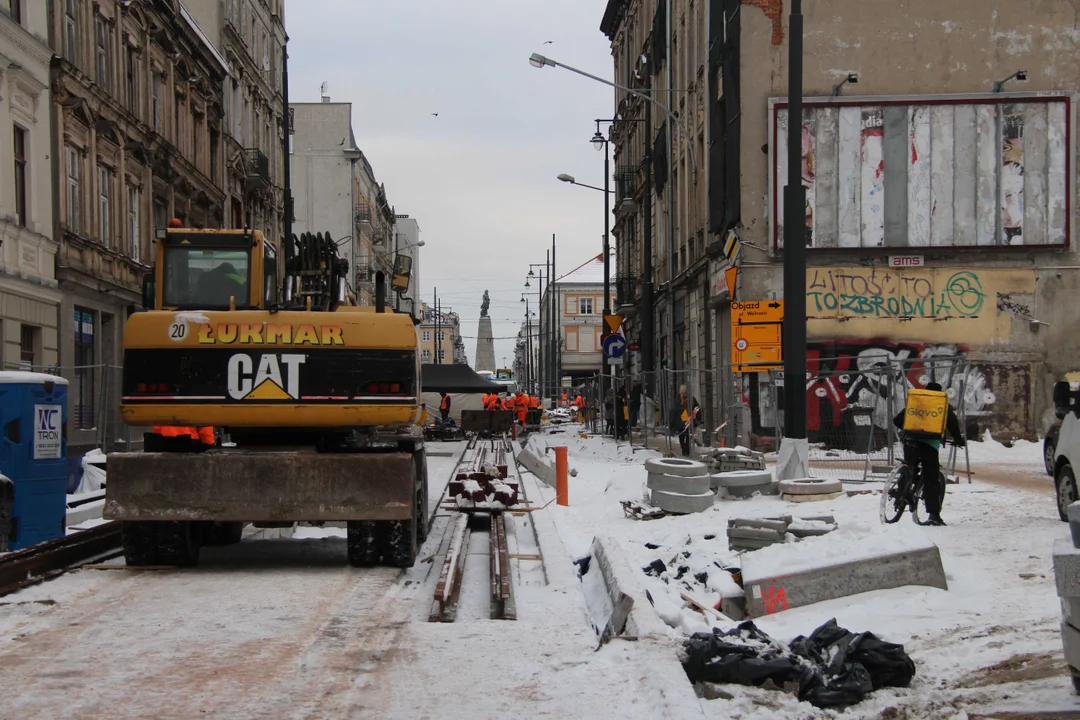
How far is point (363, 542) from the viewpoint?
Answer: 1036cm

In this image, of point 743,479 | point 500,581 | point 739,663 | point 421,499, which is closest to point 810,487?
point 743,479

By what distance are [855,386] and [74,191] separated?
668 inches

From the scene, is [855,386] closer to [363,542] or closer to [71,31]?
[363,542]

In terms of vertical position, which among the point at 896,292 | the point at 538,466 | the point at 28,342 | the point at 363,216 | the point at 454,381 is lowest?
the point at 538,466

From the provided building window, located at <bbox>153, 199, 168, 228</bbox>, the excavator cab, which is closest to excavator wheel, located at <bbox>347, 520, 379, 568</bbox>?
the excavator cab

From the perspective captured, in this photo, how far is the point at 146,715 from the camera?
549 centimetres

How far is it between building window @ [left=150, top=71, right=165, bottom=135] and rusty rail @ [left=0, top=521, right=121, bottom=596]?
71.4 feet

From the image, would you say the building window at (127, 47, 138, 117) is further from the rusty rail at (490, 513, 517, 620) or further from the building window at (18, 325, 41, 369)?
the rusty rail at (490, 513, 517, 620)

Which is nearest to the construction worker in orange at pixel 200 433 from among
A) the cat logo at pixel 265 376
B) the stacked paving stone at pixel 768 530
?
the cat logo at pixel 265 376

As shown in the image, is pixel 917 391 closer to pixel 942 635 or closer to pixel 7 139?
pixel 942 635

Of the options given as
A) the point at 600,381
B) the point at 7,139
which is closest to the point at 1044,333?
the point at 600,381

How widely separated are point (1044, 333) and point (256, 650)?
23.6 m

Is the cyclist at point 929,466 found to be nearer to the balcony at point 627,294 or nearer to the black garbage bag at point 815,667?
the black garbage bag at point 815,667

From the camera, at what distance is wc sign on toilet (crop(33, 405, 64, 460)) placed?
11.7 m
